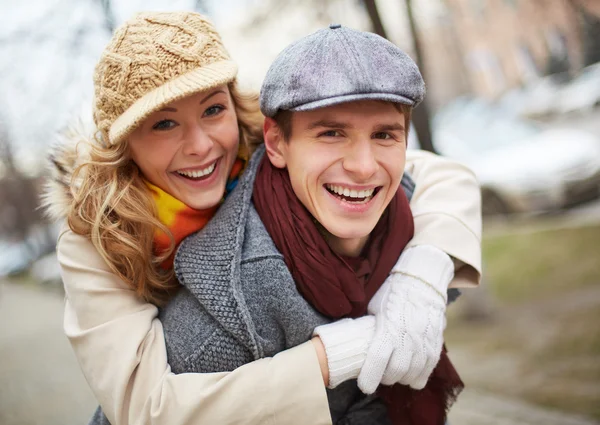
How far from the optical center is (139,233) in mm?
2008

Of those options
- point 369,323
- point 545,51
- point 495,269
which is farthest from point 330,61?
point 545,51

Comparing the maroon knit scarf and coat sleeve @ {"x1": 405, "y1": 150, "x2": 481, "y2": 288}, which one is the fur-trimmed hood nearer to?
the maroon knit scarf

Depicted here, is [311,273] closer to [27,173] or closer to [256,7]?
[256,7]

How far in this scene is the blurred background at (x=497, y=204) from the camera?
403 centimetres

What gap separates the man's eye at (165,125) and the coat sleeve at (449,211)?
3.21 feet

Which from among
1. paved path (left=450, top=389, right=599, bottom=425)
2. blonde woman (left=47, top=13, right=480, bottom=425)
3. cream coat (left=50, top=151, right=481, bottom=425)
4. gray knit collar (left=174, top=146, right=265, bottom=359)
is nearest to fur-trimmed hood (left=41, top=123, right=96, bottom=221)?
blonde woman (left=47, top=13, right=480, bottom=425)

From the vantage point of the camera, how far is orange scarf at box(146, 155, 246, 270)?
2.05 m

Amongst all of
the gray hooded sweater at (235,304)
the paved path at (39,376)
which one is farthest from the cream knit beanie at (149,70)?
the paved path at (39,376)

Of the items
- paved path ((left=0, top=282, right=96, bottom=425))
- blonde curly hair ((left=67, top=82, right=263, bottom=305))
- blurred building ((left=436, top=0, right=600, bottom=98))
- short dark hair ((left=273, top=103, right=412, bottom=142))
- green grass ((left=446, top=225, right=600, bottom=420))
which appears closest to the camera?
short dark hair ((left=273, top=103, right=412, bottom=142))

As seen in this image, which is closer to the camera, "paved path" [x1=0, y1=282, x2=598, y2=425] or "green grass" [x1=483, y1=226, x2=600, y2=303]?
"paved path" [x1=0, y1=282, x2=598, y2=425]

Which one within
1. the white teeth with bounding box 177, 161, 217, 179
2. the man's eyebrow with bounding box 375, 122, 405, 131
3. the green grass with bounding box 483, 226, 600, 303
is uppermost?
the man's eyebrow with bounding box 375, 122, 405, 131

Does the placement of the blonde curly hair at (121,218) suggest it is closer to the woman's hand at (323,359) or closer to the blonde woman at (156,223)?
the blonde woman at (156,223)

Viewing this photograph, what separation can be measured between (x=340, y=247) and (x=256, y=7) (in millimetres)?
4227

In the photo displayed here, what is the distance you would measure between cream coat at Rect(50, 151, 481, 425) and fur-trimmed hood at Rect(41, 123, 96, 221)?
16cm
